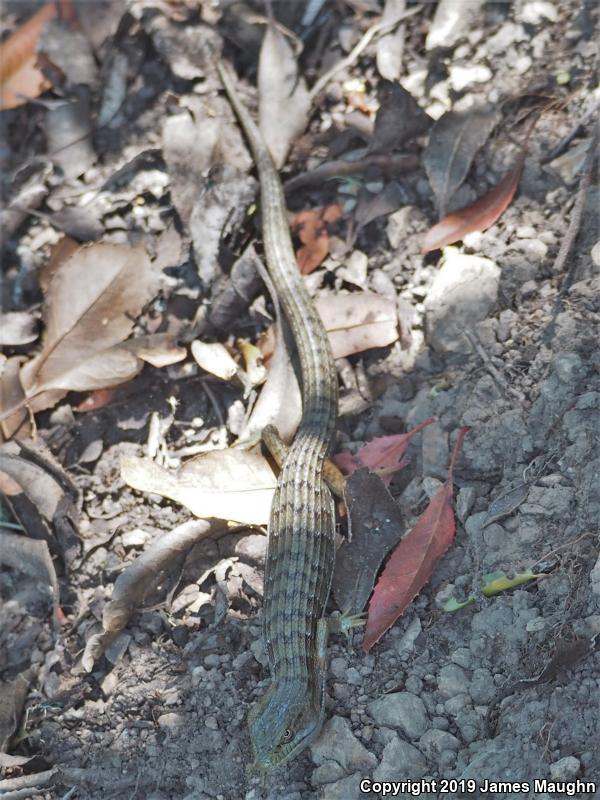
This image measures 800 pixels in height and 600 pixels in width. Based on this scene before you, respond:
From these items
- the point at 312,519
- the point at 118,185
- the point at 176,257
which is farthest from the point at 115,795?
the point at 118,185

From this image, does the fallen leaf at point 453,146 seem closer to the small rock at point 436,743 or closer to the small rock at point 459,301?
the small rock at point 459,301

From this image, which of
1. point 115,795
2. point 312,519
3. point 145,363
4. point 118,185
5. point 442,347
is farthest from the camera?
point 118,185

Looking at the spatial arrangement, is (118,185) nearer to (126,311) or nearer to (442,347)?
(126,311)

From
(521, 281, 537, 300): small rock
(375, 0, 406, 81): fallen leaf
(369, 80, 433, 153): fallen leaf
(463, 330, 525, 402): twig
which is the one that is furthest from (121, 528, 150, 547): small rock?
(375, 0, 406, 81): fallen leaf

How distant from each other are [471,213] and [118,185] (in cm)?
233

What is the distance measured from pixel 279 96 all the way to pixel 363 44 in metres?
0.63

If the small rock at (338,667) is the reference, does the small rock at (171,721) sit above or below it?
above

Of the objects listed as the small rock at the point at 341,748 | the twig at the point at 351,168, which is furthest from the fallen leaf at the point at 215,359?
the small rock at the point at 341,748

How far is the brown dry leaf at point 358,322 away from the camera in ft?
14.6

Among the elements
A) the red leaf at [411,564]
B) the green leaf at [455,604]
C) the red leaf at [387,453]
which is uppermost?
the red leaf at [387,453]

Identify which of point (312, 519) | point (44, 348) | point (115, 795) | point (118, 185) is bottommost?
point (115, 795)

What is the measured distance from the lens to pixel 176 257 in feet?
16.3

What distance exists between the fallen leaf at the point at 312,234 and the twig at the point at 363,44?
2.71 feet

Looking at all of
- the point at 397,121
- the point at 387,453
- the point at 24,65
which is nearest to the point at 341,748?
the point at 387,453
